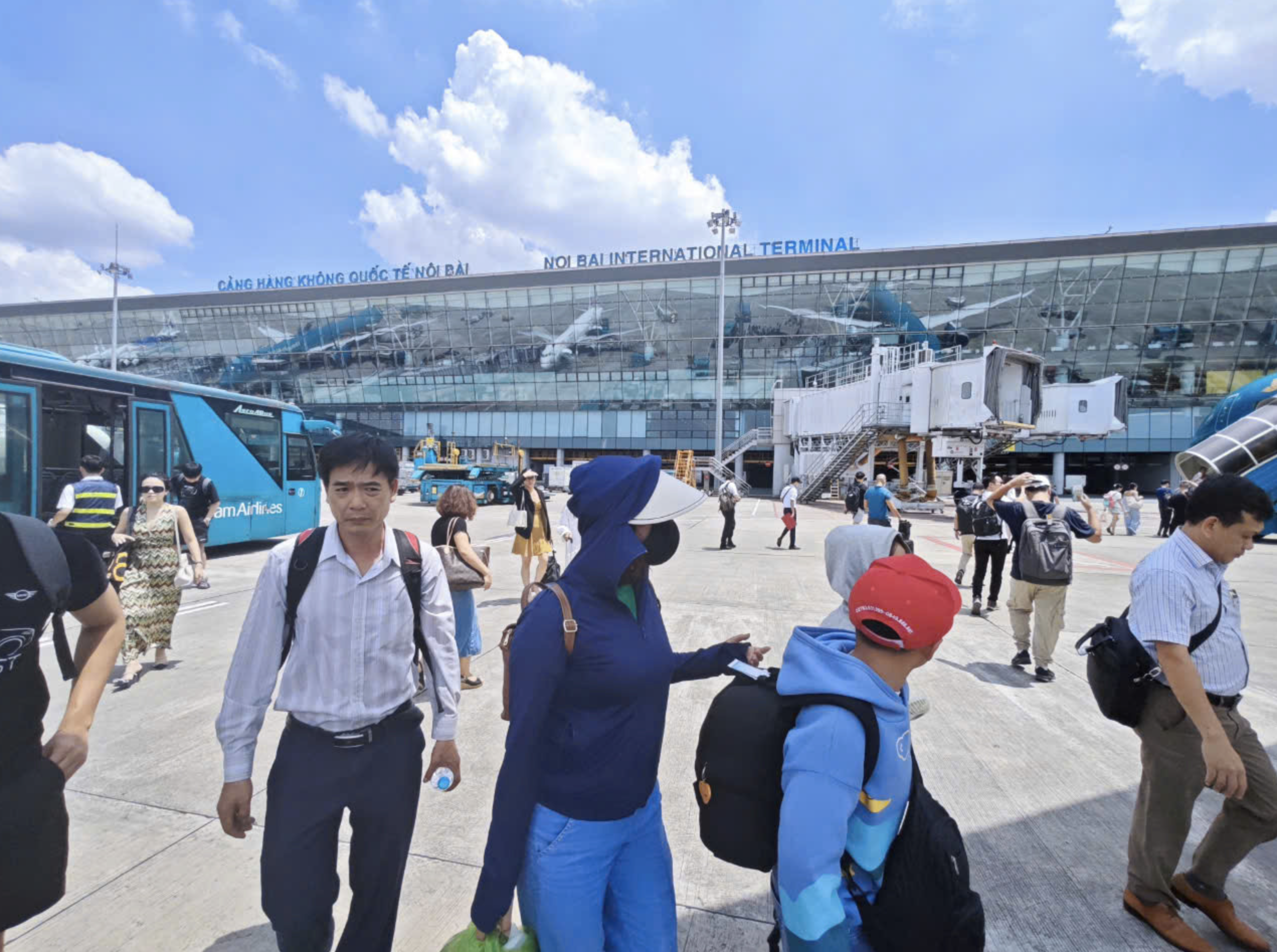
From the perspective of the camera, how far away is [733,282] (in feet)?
141

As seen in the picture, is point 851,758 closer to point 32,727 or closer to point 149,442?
point 32,727

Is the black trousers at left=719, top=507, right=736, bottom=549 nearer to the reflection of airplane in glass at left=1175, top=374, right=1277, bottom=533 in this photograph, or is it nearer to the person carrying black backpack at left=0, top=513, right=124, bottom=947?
the reflection of airplane in glass at left=1175, top=374, right=1277, bottom=533

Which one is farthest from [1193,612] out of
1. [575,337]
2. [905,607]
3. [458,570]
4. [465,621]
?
[575,337]

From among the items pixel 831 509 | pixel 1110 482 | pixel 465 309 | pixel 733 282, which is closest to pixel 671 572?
pixel 831 509

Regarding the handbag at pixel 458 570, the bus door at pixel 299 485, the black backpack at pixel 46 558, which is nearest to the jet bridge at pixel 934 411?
the bus door at pixel 299 485

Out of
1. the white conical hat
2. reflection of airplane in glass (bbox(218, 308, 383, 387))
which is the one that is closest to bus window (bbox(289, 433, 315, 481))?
the white conical hat

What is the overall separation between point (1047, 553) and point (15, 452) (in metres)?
11.6

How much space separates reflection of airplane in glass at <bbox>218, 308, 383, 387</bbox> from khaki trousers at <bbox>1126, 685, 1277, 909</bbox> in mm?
53365

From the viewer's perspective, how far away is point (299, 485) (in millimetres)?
12453

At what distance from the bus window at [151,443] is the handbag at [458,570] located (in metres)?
7.36

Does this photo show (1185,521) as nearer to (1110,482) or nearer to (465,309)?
(465,309)

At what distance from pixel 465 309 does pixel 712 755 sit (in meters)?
50.0

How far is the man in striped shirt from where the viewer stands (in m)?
2.23

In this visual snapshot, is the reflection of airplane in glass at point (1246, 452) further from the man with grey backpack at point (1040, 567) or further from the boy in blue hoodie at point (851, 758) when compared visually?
the boy in blue hoodie at point (851, 758)
